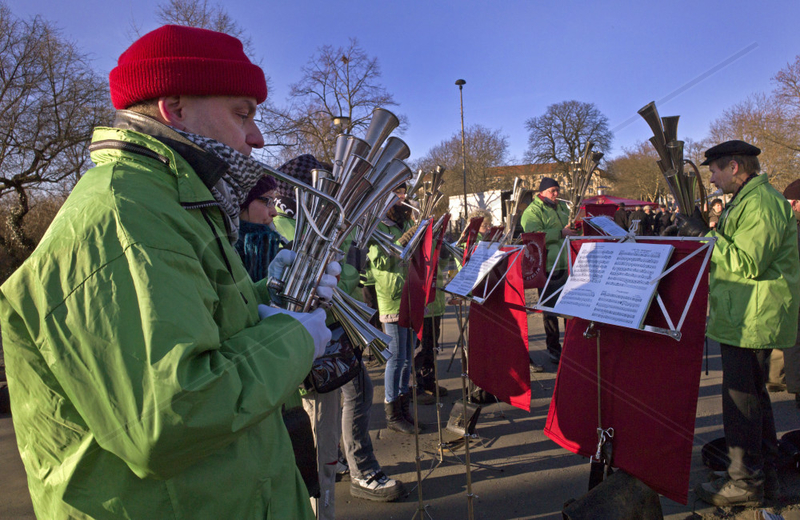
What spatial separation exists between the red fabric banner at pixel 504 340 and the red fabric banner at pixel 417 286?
388mm

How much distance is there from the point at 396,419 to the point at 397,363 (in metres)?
0.58

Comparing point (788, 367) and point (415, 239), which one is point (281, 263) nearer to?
point (415, 239)

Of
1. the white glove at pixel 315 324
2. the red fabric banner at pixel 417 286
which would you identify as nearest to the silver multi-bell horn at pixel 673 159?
the red fabric banner at pixel 417 286

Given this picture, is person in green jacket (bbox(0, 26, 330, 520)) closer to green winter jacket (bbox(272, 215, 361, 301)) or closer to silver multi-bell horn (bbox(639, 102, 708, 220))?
green winter jacket (bbox(272, 215, 361, 301))

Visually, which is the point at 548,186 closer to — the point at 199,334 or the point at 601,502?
the point at 601,502

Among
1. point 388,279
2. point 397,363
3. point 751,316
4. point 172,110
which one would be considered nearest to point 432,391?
point 397,363

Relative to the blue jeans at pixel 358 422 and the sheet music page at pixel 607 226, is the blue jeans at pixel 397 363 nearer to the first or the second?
the blue jeans at pixel 358 422

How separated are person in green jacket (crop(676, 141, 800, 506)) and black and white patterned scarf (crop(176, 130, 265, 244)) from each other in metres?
2.94

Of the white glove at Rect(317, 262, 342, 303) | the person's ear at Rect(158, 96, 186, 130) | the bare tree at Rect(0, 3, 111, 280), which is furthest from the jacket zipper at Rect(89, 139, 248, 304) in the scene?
the bare tree at Rect(0, 3, 111, 280)

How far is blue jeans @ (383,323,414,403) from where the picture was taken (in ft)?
13.2

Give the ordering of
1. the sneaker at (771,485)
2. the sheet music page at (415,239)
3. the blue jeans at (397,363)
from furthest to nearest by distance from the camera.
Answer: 1. the blue jeans at (397,363)
2. the sheet music page at (415,239)
3. the sneaker at (771,485)

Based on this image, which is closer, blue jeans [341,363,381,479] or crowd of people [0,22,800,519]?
crowd of people [0,22,800,519]

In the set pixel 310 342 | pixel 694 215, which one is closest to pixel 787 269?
pixel 694 215

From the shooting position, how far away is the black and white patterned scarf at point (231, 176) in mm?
1101
